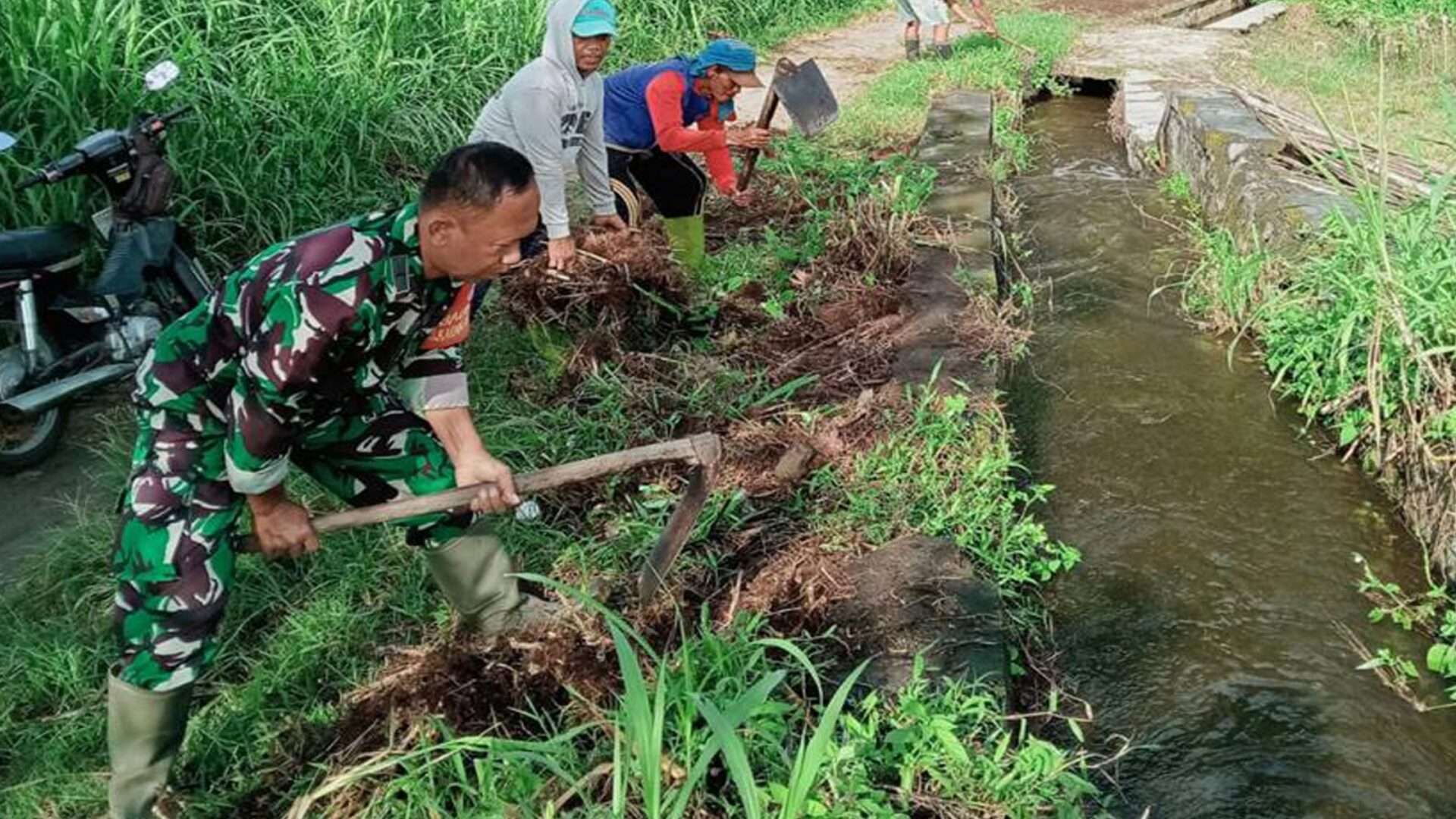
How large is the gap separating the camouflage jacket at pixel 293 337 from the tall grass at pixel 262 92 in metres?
2.99

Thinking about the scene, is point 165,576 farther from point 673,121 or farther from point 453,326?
point 673,121

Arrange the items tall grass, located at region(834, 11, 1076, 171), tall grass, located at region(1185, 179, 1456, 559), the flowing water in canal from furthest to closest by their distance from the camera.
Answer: tall grass, located at region(834, 11, 1076, 171) → tall grass, located at region(1185, 179, 1456, 559) → the flowing water in canal

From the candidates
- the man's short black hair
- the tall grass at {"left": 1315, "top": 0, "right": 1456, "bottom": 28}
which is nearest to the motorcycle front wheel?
the man's short black hair

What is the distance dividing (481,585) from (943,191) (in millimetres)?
4246

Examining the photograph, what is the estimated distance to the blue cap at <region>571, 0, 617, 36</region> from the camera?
4094 millimetres

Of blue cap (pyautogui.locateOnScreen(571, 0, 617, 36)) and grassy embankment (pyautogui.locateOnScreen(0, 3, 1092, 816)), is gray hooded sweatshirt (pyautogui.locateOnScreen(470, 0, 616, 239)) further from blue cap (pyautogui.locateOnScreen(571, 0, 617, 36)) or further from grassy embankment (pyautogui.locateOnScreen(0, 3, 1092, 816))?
grassy embankment (pyautogui.locateOnScreen(0, 3, 1092, 816))

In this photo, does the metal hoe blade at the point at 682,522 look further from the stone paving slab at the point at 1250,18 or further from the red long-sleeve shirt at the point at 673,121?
the stone paving slab at the point at 1250,18

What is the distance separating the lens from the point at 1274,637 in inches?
135

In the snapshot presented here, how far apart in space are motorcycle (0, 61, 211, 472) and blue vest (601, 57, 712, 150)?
1.78 metres

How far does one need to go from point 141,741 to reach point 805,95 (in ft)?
16.2

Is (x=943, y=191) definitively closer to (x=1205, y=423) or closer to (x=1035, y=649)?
(x=1205, y=423)

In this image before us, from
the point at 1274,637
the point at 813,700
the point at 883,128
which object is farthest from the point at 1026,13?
the point at 813,700

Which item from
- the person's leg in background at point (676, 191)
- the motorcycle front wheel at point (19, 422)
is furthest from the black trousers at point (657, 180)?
the motorcycle front wheel at point (19, 422)

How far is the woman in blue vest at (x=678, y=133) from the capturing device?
4.83 meters
